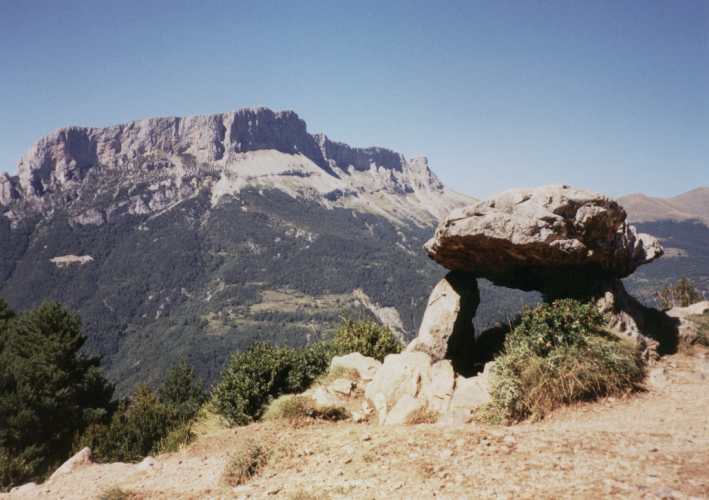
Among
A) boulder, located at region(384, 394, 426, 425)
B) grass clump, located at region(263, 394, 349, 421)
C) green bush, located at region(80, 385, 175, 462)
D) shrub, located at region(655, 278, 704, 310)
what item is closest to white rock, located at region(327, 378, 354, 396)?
grass clump, located at region(263, 394, 349, 421)

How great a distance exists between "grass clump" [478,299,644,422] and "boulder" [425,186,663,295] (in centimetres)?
244

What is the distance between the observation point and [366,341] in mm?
20172

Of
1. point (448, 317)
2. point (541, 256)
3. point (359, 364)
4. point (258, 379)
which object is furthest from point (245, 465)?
point (541, 256)

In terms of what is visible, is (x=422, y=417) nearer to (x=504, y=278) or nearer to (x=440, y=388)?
(x=440, y=388)

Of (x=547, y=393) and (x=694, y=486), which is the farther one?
(x=547, y=393)

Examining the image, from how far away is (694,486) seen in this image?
6.98 meters

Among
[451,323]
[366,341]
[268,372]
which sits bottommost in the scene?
[268,372]

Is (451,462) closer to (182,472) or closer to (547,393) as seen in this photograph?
(547,393)

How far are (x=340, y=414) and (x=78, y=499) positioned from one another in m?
7.39

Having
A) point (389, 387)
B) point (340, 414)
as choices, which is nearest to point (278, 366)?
point (340, 414)

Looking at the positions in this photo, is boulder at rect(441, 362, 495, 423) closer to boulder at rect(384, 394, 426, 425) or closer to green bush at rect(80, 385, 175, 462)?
boulder at rect(384, 394, 426, 425)

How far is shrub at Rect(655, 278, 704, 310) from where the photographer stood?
111ft

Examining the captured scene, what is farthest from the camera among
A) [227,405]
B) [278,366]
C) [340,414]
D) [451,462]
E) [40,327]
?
[40,327]

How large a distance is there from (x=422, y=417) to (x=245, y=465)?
17.9 feet
